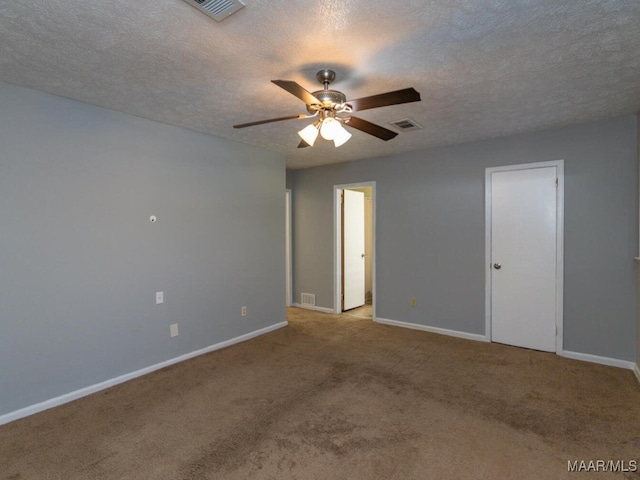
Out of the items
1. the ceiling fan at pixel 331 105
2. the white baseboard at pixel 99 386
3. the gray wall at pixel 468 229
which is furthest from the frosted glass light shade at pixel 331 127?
the white baseboard at pixel 99 386

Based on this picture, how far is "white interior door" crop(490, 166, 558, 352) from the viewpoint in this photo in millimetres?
3766

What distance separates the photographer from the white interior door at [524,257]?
377 centimetres

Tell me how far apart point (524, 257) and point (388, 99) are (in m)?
2.89

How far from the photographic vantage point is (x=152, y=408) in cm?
265

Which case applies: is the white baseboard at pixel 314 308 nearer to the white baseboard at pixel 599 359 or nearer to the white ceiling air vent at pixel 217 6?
the white baseboard at pixel 599 359

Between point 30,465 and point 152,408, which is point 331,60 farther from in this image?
point 30,465

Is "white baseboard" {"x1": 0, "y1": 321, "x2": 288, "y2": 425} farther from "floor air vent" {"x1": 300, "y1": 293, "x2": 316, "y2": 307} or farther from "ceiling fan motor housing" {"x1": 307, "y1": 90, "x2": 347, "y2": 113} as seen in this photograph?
"ceiling fan motor housing" {"x1": 307, "y1": 90, "x2": 347, "y2": 113}

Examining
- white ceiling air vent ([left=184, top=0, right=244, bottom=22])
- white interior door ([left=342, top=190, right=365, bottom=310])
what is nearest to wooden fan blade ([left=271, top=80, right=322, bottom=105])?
white ceiling air vent ([left=184, top=0, right=244, bottom=22])

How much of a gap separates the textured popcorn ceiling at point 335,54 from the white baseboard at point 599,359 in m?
2.42

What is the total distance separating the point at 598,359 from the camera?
3496mm

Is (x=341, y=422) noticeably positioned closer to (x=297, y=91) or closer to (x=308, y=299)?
(x=297, y=91)

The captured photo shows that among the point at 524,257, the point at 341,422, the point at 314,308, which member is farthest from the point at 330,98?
the point at 314,308

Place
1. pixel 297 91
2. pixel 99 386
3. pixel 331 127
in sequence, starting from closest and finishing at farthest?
1. pixel 297 91
2. pixel 331 127
3. pixel 99 386

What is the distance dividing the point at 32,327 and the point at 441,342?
404cm
